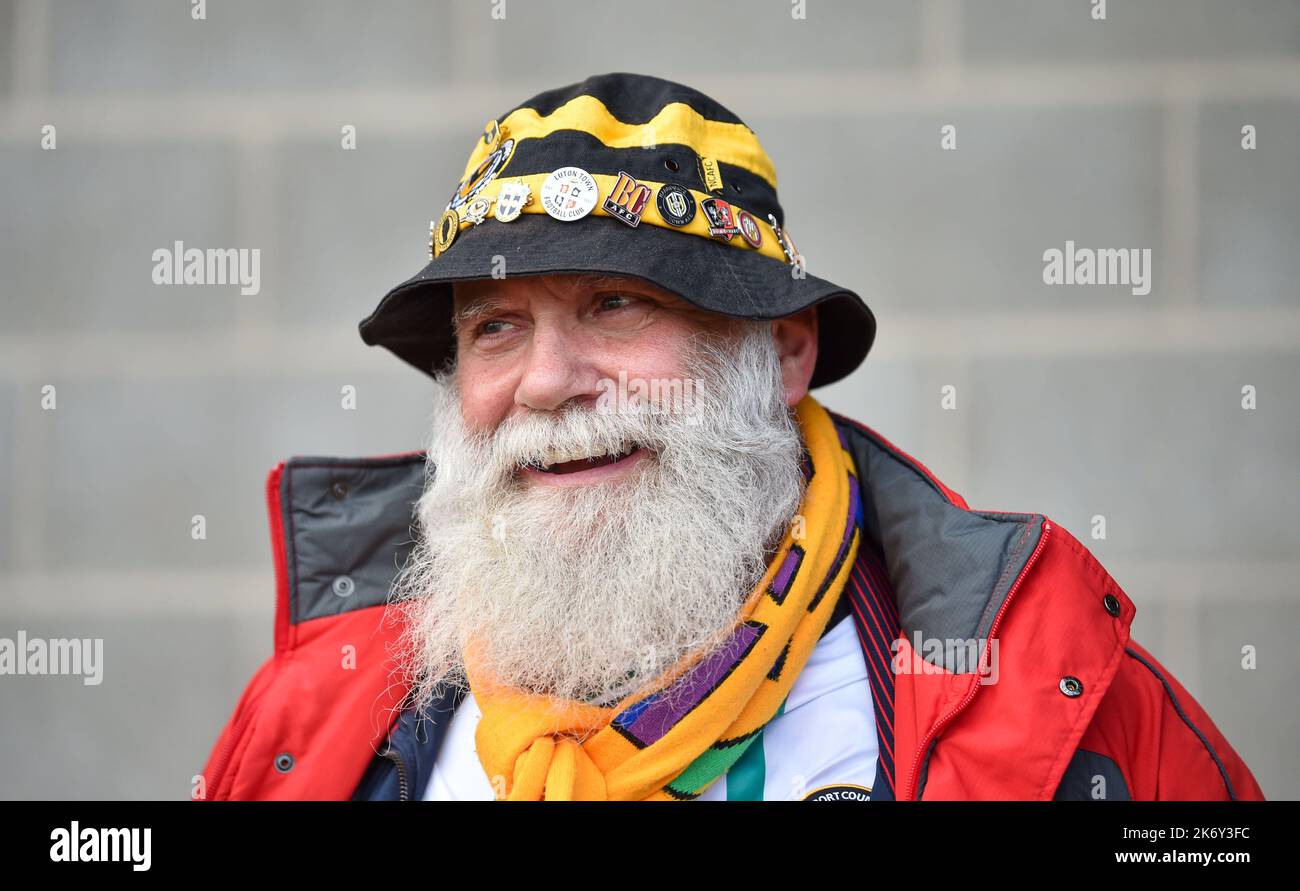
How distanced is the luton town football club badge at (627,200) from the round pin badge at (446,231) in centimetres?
38

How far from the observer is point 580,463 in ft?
6.72

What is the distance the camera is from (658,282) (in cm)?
189

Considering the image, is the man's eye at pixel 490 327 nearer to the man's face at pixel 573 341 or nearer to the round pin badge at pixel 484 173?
the man's face at pixel 573 341

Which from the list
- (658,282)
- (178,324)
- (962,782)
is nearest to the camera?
(962,782)

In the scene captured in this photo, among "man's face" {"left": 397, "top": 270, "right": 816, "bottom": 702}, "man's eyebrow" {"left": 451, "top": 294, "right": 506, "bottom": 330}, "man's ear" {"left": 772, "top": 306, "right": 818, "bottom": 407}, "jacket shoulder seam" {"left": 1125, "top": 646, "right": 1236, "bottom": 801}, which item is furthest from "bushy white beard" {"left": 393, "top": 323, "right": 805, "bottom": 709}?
"jacket shoulder seam" {"left": 1125, "top": 646, "right": 1236, "bottom": 801}

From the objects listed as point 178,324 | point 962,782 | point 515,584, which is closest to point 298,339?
point 178,324

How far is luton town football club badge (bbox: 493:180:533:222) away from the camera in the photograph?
201 centimetres

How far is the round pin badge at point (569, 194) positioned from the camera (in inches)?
77.3

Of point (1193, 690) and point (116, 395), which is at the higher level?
point (116, 395)

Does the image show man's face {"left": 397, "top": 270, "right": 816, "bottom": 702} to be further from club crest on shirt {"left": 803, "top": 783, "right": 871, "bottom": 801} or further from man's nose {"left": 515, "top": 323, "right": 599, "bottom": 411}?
club crest on shirt {"left": 803, "top": 783, "right": 871, "bottom": 801}

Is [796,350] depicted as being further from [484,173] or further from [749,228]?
Result: [484,173]

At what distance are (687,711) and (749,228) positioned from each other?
3.37 ft
